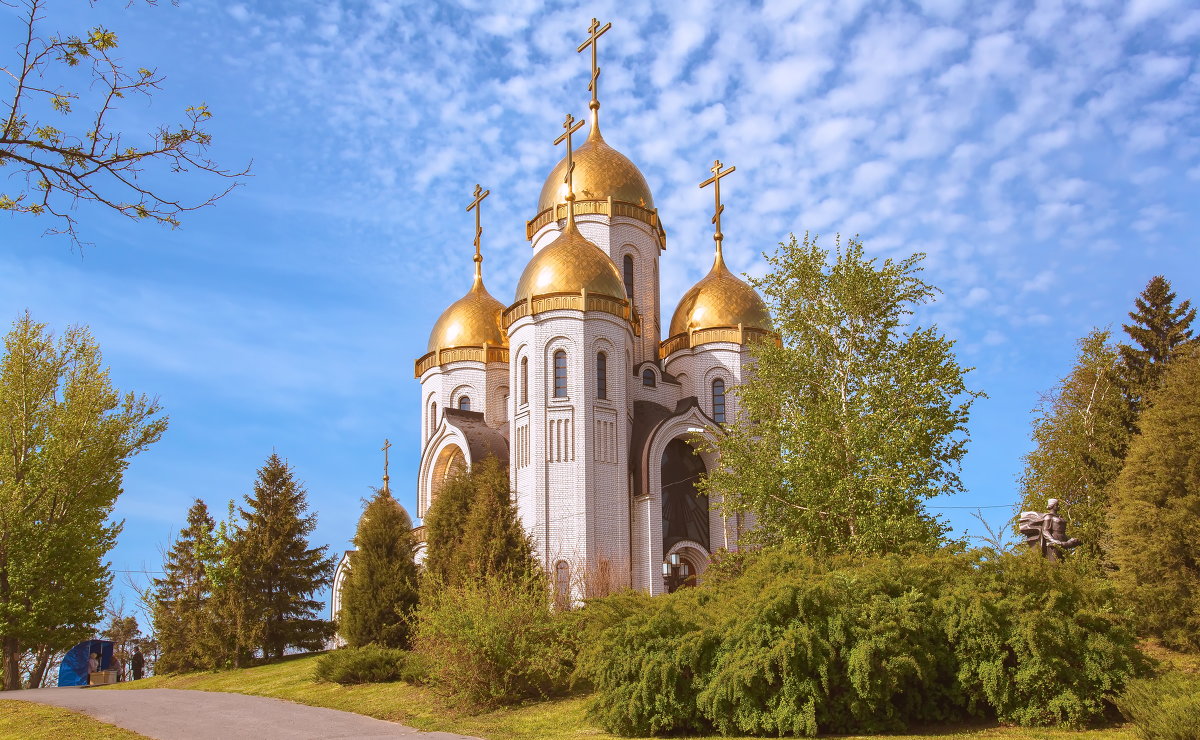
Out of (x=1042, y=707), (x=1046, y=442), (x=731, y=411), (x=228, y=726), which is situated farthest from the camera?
(x=731, y=411)

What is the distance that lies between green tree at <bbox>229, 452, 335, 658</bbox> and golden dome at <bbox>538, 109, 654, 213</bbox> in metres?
14.6

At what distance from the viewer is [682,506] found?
99.5 ft

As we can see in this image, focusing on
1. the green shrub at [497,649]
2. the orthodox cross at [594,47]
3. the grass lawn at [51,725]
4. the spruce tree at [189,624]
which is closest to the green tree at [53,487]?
the spruce tree at [189,624]

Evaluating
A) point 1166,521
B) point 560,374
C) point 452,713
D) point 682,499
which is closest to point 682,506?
point 682,499

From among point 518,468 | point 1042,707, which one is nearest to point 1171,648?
point 1042,707

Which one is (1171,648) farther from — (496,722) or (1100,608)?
(496,722)

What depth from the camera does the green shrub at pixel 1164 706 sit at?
26.6 ft

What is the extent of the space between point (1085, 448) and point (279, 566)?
2046 cm

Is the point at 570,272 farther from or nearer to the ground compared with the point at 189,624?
farther from the ground

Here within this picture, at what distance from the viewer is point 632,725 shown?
1085 cm

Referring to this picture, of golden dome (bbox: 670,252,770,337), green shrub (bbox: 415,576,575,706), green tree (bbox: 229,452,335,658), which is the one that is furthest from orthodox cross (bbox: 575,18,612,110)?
green shrub (bbox: 415,576,575,706)

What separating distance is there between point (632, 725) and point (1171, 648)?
33.8 feet

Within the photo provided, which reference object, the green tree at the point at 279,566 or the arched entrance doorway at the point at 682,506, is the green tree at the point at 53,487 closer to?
the green tree at the point at 279,566

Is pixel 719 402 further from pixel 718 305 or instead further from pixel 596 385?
pixel 596 385
